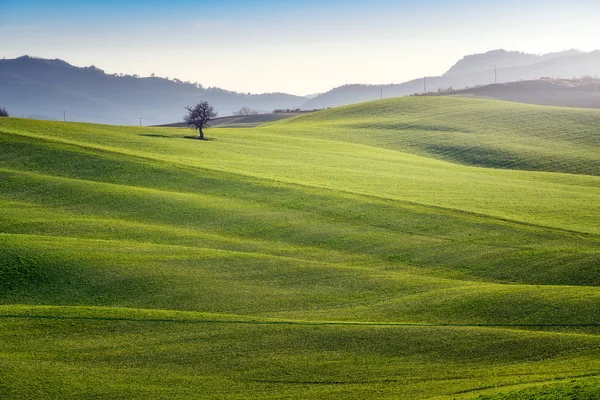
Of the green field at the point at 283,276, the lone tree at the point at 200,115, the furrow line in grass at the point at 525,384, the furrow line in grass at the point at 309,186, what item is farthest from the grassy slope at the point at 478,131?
the furrow line in grass at the point at 525,384

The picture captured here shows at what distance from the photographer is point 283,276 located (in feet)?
87.4

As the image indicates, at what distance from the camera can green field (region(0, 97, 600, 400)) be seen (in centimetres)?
1756

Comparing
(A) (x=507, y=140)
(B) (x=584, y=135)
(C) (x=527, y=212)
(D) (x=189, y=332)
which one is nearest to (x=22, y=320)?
(D) (x=189, y=332)

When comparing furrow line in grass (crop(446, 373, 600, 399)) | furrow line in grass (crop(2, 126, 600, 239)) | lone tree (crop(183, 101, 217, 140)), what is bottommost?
furrow line in grass (crop(446, 373, 600, 399))

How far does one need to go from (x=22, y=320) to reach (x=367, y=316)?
36.7ft

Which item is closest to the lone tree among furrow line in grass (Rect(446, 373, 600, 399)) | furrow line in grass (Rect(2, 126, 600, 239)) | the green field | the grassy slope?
the green field

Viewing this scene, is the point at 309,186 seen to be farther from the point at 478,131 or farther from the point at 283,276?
the point at 478,131

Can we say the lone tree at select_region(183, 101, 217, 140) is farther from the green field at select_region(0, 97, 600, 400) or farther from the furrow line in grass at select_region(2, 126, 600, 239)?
the furrow line in grass at select_region(2, 126, 600, 239)

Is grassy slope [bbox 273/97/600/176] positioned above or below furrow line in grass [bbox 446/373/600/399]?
above

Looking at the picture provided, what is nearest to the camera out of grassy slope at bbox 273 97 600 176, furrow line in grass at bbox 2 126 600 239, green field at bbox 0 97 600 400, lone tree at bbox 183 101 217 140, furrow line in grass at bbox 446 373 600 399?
furrow line in grass at bbox 446 373 600 399

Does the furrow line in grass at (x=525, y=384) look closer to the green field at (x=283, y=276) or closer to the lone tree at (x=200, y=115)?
the green field at (x=283, y=276)

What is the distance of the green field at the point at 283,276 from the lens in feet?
57.6

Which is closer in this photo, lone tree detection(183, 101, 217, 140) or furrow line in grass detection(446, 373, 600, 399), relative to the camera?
furrow line in grass detection(446, 373, 600, 399)

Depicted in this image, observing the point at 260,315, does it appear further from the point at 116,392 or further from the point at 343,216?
the point at 343,216
